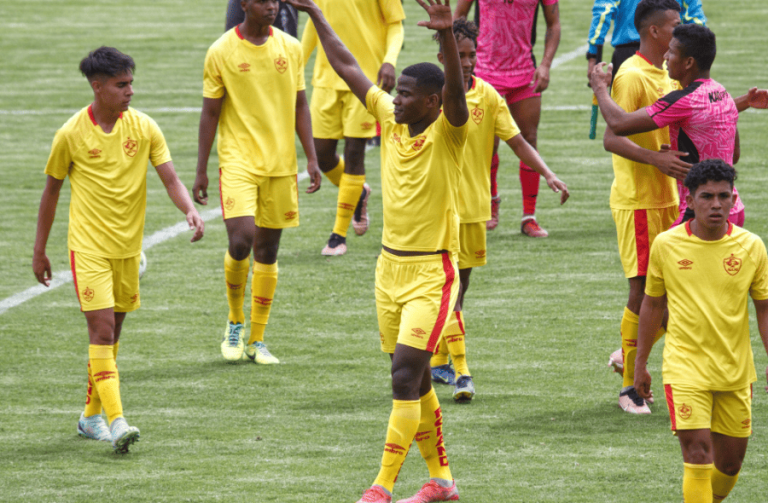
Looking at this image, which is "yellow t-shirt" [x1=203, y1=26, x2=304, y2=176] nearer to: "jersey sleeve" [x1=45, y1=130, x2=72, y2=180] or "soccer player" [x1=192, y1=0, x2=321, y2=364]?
"soccer player" [x1=192, y1=0, x2=321, y2=364]

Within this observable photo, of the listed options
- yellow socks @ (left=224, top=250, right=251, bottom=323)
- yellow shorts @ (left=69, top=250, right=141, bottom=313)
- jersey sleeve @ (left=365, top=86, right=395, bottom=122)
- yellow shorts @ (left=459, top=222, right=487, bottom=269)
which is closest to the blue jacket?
yellow shorts @ (left=459, top=222, right=487, bottom=269)

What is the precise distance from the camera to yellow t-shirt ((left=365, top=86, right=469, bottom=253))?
18.0 ft

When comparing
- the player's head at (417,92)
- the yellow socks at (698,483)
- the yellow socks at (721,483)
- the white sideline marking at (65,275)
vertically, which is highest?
the player's head at (417,92)

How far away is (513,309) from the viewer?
9117 mm

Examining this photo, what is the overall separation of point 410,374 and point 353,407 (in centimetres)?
175

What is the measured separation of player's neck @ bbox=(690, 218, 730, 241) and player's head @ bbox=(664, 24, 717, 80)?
111 centimetres

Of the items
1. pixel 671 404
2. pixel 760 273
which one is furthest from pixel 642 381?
pixel 760 273

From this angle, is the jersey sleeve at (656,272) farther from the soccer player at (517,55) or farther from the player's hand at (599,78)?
the soccer player at (517,55)

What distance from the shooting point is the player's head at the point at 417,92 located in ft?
17.7

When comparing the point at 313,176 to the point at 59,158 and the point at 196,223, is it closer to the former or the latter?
the point at 196,223

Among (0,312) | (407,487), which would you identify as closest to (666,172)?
(407,487)

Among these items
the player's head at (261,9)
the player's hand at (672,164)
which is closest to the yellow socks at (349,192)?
the player's head at (261,9)

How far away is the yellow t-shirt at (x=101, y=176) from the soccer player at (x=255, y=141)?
114cm

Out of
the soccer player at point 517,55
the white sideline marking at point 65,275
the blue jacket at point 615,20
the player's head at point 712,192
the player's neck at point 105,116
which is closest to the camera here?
the player's head at point 712,192
